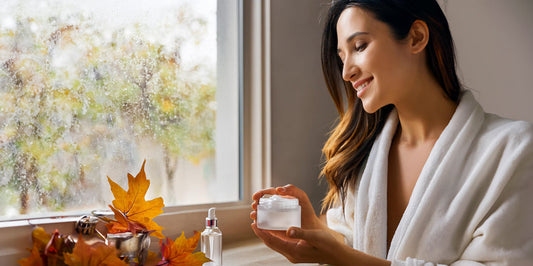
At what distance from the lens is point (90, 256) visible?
2.31ft

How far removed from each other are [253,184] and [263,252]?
254 mm

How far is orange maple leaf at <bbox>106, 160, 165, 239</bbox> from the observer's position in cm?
85

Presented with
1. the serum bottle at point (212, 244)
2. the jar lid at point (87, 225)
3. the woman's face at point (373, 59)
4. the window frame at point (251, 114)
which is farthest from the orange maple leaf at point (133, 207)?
the woman's face at point (373, 59)

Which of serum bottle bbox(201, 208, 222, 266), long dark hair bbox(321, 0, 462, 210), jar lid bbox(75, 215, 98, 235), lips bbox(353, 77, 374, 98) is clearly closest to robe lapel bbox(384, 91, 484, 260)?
long dark hair bbox(321, 0, 462, 210)

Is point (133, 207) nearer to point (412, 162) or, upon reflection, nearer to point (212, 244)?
point (212, 244)

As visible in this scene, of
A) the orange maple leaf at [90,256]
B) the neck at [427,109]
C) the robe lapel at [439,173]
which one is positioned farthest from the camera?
the neck at [427,109]

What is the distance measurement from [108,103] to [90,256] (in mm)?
569

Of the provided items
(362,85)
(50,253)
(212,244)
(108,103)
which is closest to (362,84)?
(362,85)

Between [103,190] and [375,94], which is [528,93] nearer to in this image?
[375,94]

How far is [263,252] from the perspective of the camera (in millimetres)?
1266

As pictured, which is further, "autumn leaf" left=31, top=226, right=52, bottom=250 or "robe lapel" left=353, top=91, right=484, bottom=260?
"robe lapel" left=353, top=91, right=484, bottom=260

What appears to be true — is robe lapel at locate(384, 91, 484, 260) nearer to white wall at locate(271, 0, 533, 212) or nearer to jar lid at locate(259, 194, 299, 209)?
jar lid at locate(259, 194, 299, 209)

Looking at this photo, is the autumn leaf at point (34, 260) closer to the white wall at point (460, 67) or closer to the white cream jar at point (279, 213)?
the white cream jar at point (279, 213)

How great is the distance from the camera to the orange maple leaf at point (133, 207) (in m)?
0.85
